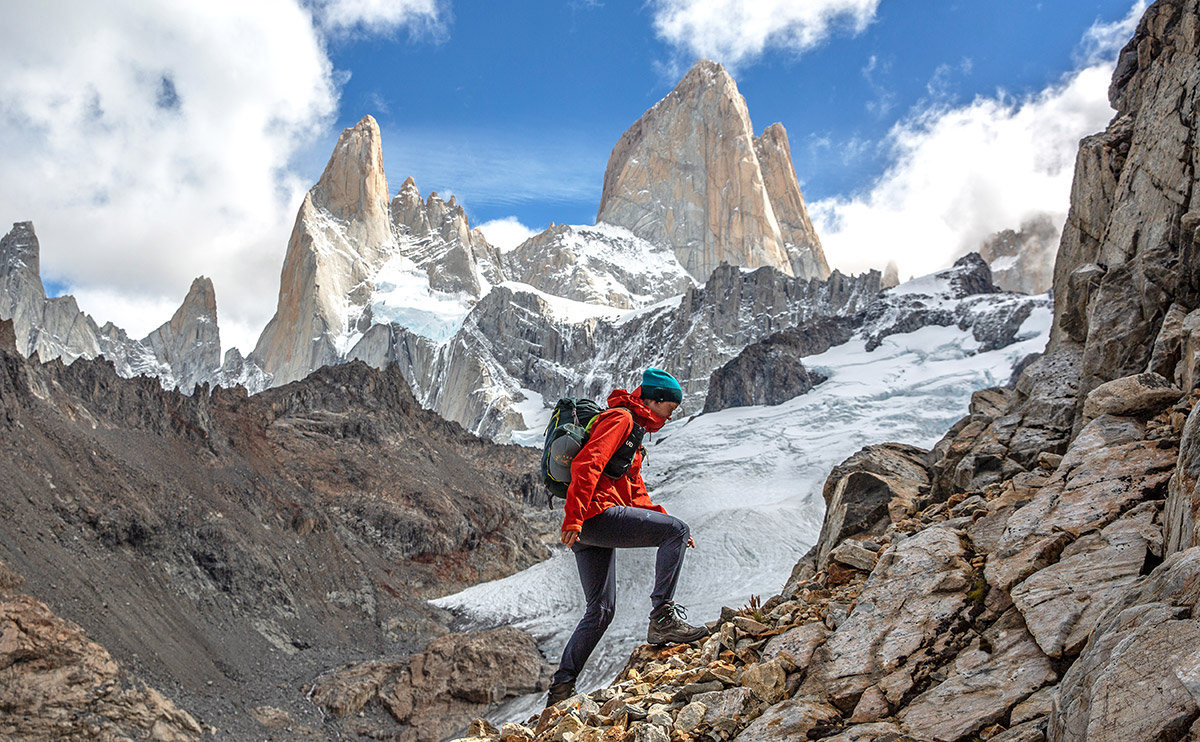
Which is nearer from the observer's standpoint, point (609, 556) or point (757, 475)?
point (609, 556)

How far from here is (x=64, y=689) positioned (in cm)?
2959

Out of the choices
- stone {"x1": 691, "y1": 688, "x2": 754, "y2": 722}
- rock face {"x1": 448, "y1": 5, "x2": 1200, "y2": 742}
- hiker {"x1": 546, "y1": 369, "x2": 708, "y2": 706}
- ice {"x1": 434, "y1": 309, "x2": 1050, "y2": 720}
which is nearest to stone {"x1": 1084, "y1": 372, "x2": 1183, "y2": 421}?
rock face {"x1": 448, "y1": 5, "x2": 1200, "y2": 742}

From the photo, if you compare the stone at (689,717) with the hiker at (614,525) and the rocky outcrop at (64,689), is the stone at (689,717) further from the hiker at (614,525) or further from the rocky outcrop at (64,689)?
the rocky outcrop at (64,689)

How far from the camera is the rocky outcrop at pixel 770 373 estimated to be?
116375mm

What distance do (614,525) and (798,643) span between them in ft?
4.85

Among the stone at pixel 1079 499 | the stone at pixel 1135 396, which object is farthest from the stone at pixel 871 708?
the stone at pixel 1135 396

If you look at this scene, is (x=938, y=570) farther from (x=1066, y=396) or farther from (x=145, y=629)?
(x=145, y=629)

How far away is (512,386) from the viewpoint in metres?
175

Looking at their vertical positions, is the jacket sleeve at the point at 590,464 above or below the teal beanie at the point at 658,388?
below

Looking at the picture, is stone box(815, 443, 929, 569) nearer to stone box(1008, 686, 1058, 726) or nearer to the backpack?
the backpack

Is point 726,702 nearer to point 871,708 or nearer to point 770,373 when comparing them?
point 871,708

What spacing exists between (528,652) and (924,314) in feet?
331

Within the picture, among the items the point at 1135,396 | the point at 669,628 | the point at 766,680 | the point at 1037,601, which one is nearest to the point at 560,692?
the point at 669,628

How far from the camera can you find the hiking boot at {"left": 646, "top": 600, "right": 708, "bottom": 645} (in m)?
6.71
